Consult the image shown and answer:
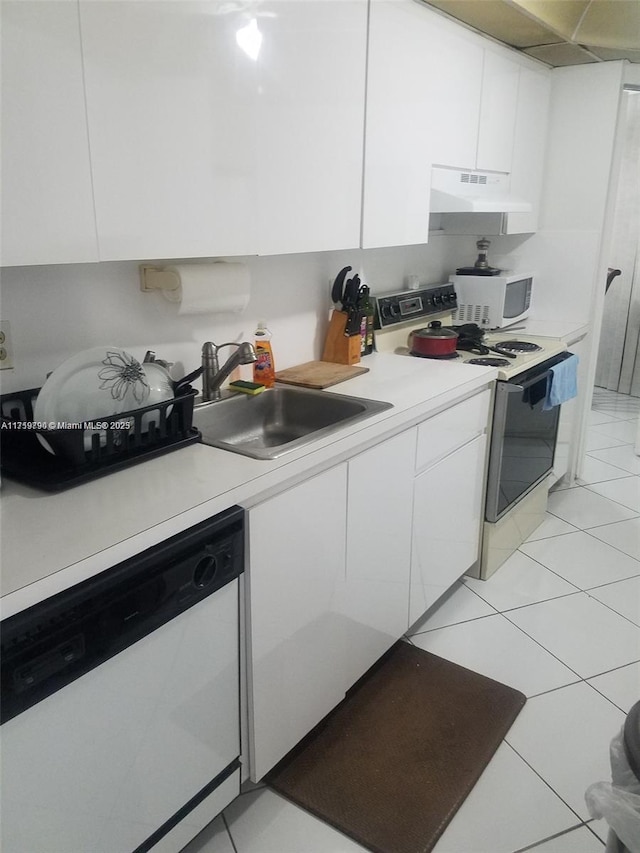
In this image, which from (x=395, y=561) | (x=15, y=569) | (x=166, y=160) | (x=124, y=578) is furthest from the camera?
(x=395, y=561)

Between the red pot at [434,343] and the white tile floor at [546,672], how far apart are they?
98cm

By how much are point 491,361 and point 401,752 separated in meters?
1.49

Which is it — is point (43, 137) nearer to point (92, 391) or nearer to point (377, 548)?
point (92, 391)

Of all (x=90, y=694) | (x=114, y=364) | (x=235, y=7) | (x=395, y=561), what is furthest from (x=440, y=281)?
(x=90, y=694)

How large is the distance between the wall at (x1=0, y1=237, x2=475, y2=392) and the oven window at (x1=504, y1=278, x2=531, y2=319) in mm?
674

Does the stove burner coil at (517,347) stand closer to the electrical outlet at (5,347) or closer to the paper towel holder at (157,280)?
the paper towel holder at (157,280)

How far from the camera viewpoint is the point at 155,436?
58.8 inches

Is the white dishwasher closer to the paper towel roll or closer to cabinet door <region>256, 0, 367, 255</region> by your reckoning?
the paper towel roll

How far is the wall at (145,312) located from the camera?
1.50 meters

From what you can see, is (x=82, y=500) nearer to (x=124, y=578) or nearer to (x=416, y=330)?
(x=124, y=578)

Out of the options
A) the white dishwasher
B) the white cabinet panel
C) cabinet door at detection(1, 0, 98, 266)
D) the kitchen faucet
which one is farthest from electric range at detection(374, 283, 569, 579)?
cabinet door at detection(1, 0, 98, 266)

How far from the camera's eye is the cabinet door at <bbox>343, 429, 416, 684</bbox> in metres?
1.79

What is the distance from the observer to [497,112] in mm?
2732

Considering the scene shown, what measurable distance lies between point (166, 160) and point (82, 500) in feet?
2.45
